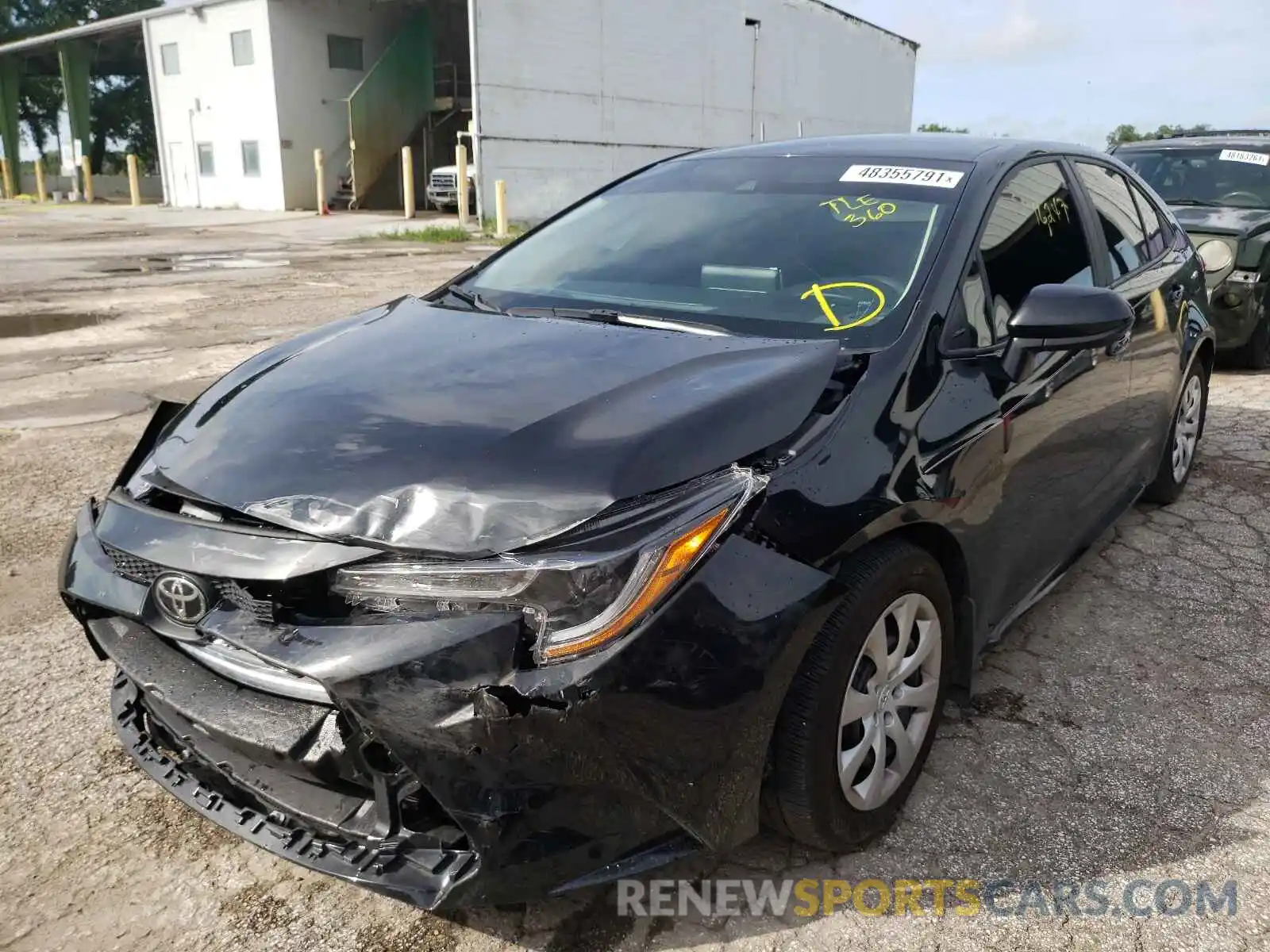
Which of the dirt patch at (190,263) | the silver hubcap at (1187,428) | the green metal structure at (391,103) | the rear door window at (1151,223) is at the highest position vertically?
the green metal structure at (391,103)

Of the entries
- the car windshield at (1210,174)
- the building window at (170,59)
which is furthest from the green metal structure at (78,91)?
the car windshield at (1210,174)

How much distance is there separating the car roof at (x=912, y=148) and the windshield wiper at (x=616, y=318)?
1.00 meters

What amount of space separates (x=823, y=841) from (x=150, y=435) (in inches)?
73.5

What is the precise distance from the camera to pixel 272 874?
2191 millimetres

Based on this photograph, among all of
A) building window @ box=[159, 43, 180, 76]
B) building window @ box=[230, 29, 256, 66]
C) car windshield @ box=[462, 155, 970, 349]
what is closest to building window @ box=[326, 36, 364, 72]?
building window @ box=[230, 29, 256, 66]

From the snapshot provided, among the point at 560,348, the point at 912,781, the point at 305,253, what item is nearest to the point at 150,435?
the point at 560,348

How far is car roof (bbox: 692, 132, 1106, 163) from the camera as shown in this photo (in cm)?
304

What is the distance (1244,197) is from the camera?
7.52 meters

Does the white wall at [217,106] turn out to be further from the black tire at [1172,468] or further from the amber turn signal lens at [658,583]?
the amber turn signal lens at [658,583]

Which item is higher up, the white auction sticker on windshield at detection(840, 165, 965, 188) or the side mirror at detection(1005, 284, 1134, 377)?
the white auction sticker on windshield at detection(840, 165, 965, 188)

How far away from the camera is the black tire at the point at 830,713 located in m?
1.95

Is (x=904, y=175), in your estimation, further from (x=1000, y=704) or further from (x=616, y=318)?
(x=1000, y=704)

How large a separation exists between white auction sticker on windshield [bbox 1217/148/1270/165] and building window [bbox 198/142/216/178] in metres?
28.2

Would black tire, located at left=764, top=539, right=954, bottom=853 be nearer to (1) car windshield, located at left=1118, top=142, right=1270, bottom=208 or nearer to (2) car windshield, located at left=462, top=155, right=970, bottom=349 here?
(2) car windshield, located at left=462, top=155, right=970, bottom=349
